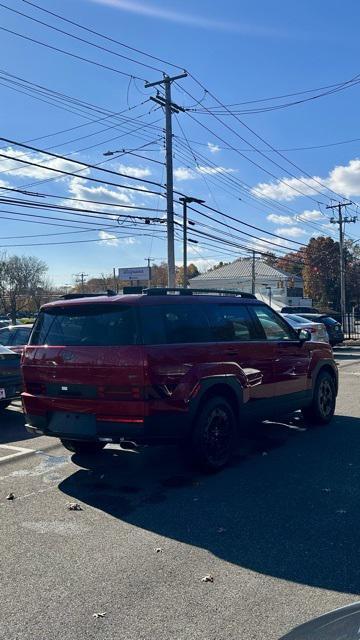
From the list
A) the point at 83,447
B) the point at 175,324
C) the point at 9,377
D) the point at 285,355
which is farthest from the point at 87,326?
the point at 9,377

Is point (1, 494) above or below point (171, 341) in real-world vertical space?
below

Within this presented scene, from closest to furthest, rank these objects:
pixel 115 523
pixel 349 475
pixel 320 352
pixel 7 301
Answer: pixel 115 523 < pixel 349 475 < pixel 320 352 < pixel 7 301

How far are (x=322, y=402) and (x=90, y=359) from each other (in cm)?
420

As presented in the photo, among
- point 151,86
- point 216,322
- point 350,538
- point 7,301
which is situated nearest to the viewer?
point 350,538

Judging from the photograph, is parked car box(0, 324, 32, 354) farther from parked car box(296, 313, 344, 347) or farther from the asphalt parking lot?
parked car box(296, 313, 344, 347)

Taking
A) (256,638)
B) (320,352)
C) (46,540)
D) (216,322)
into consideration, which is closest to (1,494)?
(46,540)

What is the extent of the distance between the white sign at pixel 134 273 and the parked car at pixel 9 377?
51.6 metres

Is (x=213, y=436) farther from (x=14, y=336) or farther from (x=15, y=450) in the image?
(x=14, y=336)

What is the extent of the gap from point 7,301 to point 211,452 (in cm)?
8034

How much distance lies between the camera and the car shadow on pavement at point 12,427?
7.96 metres

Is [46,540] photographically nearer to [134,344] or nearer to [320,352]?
[134,344]

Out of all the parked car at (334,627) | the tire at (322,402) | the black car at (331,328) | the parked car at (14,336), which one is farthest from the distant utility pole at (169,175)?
the parked car at (334,627)

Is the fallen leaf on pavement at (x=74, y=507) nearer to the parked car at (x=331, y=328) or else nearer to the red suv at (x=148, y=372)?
the red suv at (x=148, y=372)

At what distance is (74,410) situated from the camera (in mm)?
5527
